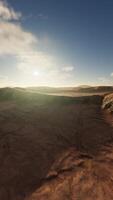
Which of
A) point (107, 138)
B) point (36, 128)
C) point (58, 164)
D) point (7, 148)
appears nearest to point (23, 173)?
point (58, 164)

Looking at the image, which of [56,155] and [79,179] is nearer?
[79,179]

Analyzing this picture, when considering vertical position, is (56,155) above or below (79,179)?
above

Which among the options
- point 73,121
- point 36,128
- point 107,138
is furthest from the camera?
point 73,121

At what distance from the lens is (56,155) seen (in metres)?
6.06

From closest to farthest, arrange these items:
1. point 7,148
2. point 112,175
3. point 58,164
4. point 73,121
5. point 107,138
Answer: point 112,175 < point 58,164 < point 7,148 < point 107,138 < point 73,121

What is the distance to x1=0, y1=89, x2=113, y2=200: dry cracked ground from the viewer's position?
4.43 meters

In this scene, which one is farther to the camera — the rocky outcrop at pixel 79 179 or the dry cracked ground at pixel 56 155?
the dry cracked ground at pixel 56 155

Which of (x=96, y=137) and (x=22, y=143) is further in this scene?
(x=96, y=137)

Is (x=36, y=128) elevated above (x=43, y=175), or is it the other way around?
(x=36, y=128)

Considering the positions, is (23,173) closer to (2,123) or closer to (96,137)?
(96,137)

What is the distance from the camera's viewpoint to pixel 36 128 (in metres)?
8.38

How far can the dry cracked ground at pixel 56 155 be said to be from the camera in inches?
175

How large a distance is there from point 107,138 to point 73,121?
2.52m

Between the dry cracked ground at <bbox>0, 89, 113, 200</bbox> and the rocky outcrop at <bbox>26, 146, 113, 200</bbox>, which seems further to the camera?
the dry cracked ground at <bbox>0, 89, 113, 200</bbox>
